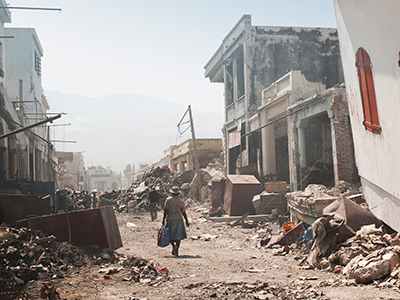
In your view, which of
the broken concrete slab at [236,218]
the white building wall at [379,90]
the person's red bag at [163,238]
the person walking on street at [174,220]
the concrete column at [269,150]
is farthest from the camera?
the concrete column at [269,150]

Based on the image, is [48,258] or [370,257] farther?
[48,258]

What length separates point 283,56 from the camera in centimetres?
2228

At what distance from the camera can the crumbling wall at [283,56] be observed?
22125 millimetres

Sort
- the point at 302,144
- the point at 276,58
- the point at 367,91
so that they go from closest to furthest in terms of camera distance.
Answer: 1. the point at 367,91
2. the point at 302,144
3. the point at 276,58

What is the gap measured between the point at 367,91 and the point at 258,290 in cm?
415

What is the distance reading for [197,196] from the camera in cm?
2470

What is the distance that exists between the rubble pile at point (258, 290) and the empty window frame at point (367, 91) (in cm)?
317

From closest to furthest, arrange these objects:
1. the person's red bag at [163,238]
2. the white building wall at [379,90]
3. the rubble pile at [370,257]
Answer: the rubble pile at [370,257] < the white building wall at [379,90] < the person's red bag at [163,238]

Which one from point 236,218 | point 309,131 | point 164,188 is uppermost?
point 309,131

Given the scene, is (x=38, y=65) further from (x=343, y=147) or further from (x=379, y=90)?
(x=379, y=90)

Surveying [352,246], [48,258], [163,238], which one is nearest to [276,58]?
[163,238]

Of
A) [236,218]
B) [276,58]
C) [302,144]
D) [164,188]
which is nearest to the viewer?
[236,218]

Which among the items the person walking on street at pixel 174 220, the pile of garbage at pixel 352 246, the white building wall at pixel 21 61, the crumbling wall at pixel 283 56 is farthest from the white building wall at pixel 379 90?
the white building wall at pixel 21 61

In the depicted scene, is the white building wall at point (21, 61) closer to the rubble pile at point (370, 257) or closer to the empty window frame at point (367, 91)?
the empty window frame at point (367, 91)
